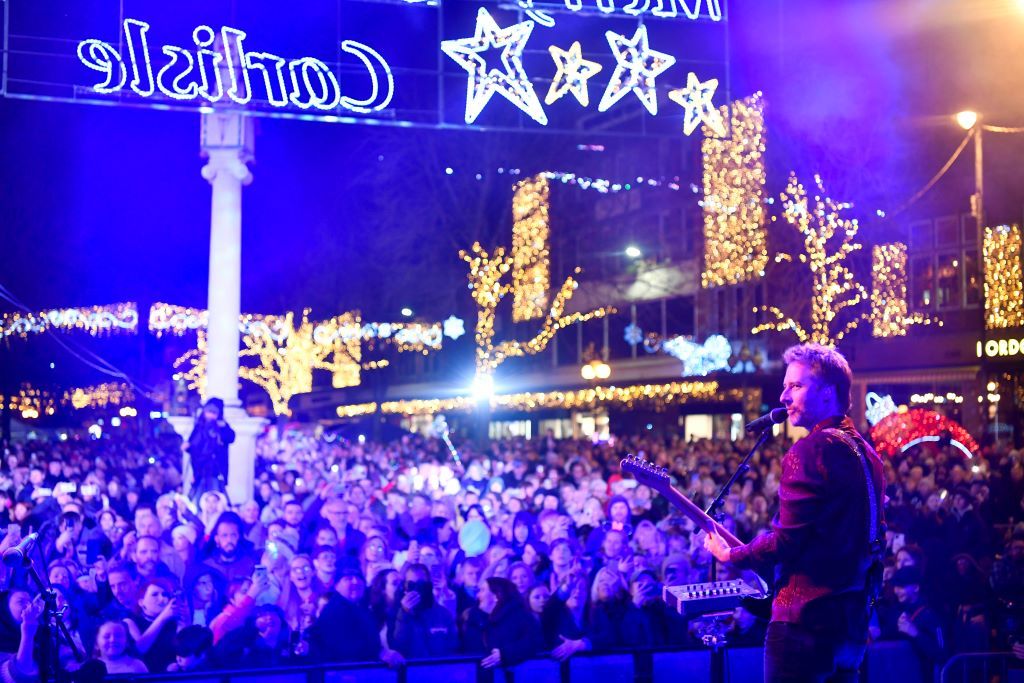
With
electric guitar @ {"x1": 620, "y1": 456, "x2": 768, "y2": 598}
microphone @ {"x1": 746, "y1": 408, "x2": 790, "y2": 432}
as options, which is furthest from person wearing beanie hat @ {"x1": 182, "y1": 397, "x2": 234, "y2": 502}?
microphone @ {"x1": 746, "y1": 408, "x2": 790, "y2": 432}

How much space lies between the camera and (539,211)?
1373 inches

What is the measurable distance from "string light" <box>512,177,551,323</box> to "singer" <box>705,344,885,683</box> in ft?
89.4

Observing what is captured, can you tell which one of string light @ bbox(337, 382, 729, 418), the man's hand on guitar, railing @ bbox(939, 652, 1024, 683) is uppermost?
string light @ bbox(337, 382, 729, 418)

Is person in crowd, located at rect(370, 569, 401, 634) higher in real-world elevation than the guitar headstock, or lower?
lower

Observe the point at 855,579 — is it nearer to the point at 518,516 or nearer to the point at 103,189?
the point at 518,516

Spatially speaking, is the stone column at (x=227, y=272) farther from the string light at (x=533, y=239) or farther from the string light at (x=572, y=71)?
the string light at (x=533, y=239)

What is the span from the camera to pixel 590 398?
131ft

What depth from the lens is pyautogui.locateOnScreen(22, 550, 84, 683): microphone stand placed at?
5500 millimetres

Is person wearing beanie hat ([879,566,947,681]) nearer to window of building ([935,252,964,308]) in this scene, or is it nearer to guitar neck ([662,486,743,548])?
guitar neck ([662,486,743,548])

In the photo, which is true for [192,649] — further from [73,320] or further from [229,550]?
[73,320]

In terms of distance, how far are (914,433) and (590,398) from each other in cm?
2330

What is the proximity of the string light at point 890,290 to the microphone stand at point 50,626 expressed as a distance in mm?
25690

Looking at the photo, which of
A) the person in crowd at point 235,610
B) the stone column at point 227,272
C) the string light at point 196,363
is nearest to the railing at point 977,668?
the person in crowd at point 235,610

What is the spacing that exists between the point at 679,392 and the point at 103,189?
19653 mm
